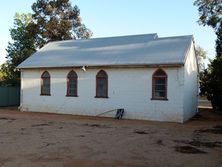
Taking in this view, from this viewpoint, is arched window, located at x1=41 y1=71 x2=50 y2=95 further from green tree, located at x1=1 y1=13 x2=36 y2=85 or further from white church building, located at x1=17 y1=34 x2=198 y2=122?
green tree, located at x1=1 y1=13 x2=36 y2=85

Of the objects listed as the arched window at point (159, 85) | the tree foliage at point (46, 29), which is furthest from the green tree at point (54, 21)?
the arched window at point (159, 85)

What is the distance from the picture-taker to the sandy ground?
32.2 ft

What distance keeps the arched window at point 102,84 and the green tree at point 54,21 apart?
19321mm

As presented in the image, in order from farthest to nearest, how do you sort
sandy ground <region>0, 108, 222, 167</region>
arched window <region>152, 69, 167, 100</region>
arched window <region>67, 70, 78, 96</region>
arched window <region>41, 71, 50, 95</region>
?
arched window <region>41, 71, 50, 95</region> < arched window <region>67, 70, 78, 96</region> < arched window <region>152, 69, 167, 100</region> < sandy ground <region>0, 108, 222, 167</region>

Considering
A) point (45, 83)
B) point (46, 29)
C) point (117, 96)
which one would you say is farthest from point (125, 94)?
point (46, 29)

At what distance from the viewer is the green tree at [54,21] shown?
41.5 metres

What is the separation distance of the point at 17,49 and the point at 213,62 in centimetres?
2716

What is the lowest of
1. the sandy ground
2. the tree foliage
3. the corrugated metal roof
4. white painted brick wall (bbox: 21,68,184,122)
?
the sandy ground

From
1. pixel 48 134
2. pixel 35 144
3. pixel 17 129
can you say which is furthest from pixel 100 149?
pixel 17 129

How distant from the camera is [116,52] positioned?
24.9 metres

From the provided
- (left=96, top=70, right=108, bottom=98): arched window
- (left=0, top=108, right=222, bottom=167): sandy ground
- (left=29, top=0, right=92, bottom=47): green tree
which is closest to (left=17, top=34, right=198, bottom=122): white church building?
(left=96, top=70, right=108, bottom=98): arched window

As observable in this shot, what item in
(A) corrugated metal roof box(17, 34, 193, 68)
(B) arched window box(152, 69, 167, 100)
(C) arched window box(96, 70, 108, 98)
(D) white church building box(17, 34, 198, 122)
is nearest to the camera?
(D) white church building box(17, 34, 198, 122)

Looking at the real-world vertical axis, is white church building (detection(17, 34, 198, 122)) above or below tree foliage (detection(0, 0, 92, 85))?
below

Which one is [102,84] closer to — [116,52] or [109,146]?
[116,52]
